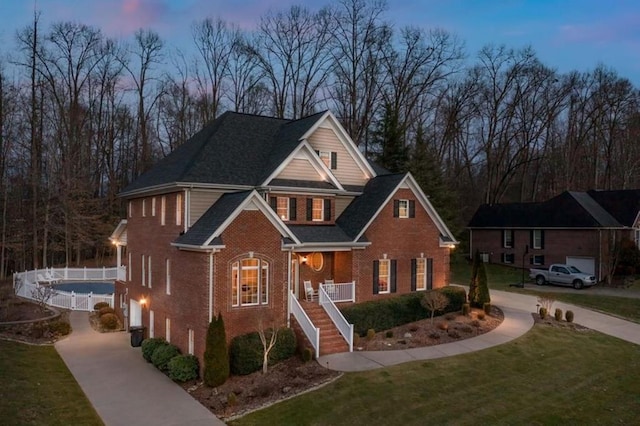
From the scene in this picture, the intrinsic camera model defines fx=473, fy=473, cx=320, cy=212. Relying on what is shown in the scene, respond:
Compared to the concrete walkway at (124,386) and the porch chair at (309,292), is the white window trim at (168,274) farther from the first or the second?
the porch chair at (309,292)

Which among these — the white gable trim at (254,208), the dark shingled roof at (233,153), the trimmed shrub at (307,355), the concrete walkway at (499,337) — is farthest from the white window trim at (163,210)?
the concrete walkway at (499,337)

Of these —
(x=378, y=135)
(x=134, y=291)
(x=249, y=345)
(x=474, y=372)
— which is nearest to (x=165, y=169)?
→ (x=134, y=291)

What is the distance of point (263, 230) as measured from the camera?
18.1 meters

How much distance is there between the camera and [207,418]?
44.1 ft

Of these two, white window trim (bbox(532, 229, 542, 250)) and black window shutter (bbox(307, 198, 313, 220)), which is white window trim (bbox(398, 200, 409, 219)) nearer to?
black window shutter (bbox(307, 198, 313, 220))

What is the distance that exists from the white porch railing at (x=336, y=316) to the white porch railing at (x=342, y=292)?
45cm

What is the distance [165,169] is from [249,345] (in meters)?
10.6

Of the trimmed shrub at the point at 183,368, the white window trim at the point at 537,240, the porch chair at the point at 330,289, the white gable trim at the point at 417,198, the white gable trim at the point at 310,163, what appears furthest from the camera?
the white window trim at the point at 537,240

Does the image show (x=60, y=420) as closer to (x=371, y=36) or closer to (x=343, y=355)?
(x=343, y=355)

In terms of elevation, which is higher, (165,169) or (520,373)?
(165,169)

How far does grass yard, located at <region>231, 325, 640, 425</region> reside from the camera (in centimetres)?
1284

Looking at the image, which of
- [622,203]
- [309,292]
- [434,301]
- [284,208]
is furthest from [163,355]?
[622,203]

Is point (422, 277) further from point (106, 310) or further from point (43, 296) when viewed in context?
point (43, 296)

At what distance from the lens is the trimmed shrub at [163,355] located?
59.6ft
